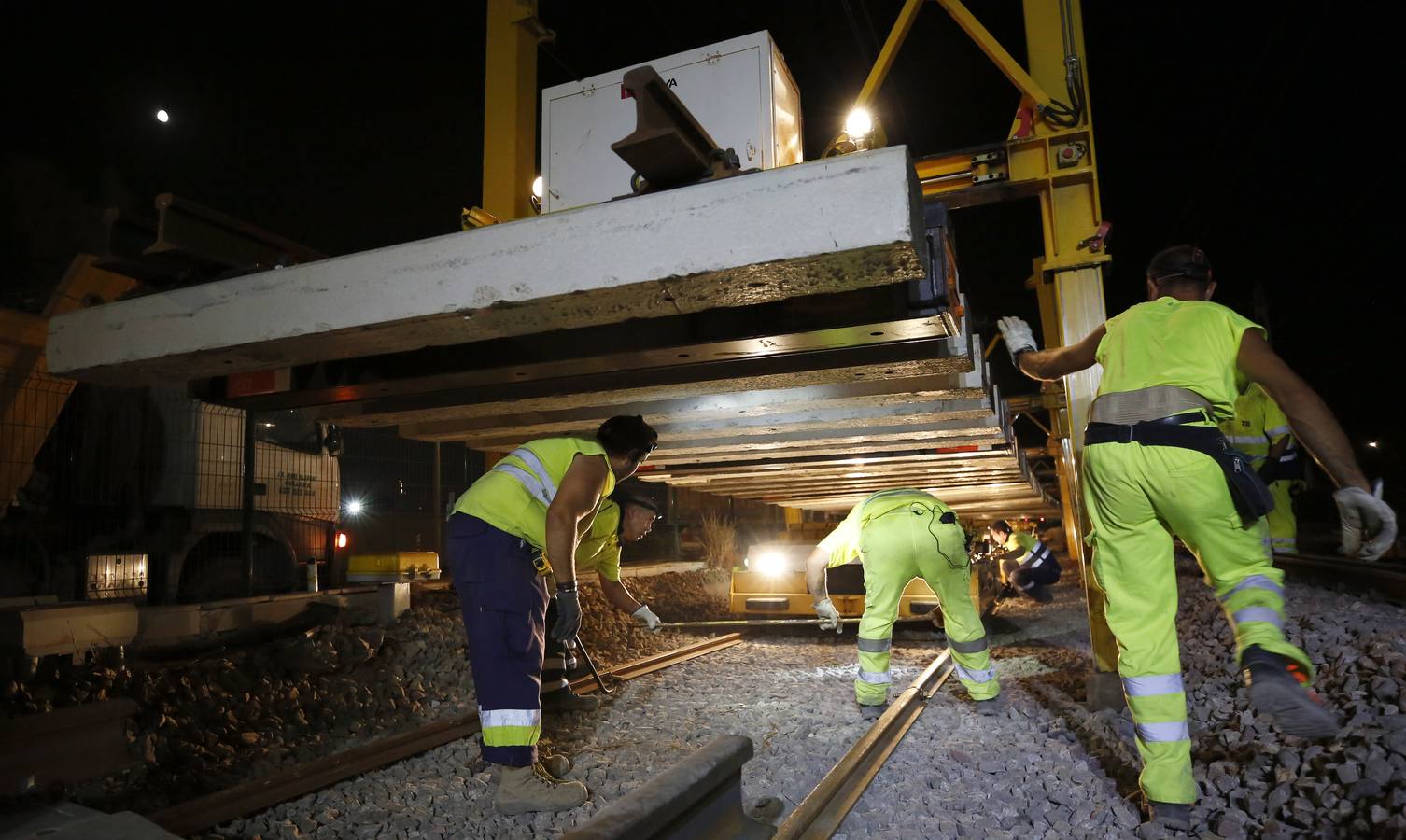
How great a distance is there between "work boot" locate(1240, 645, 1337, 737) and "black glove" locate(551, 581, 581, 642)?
2455 mm

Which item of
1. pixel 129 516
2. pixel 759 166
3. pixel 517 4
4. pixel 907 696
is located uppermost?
pixel 517 4

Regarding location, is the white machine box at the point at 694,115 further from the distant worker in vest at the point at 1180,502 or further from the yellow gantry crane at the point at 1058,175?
the distant worker in vest at the point at 1180,502

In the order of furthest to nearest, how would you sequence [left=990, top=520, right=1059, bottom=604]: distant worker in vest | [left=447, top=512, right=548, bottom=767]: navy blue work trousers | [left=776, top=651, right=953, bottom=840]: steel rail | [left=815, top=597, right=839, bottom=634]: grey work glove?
[left=990, top=520, right=1059, bottom=604]: distant worker in vest
[left=815, top=597, right=839, bottom=634]: grey work glove
[left=447, top=512, right=548, bottom=767]: navy blue work trousers
[left=776, top=651, right=953, bottom=840]: steel rail

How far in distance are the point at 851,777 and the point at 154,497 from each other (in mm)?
6863

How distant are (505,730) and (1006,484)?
9479mm

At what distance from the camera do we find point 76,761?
3561 millimetres

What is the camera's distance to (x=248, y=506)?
24.2 ft

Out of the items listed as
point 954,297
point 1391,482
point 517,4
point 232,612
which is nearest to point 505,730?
point 954,297

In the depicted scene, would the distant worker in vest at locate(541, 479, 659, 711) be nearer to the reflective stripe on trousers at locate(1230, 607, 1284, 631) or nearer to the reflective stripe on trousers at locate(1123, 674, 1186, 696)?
the reflective stripe on trousers at locate(1123, 674, 1186, 696)

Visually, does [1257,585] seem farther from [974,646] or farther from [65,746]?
[65,746]

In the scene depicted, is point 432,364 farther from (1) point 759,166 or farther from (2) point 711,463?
(2) point 711,463

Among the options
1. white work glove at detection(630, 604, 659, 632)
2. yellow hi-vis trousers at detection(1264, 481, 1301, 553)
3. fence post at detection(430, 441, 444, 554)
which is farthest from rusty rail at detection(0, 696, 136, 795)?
fence post at detection(430, 441, 444, 554)

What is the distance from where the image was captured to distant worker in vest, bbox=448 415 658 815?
3.21 metres

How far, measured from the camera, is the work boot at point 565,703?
4.99 metres
